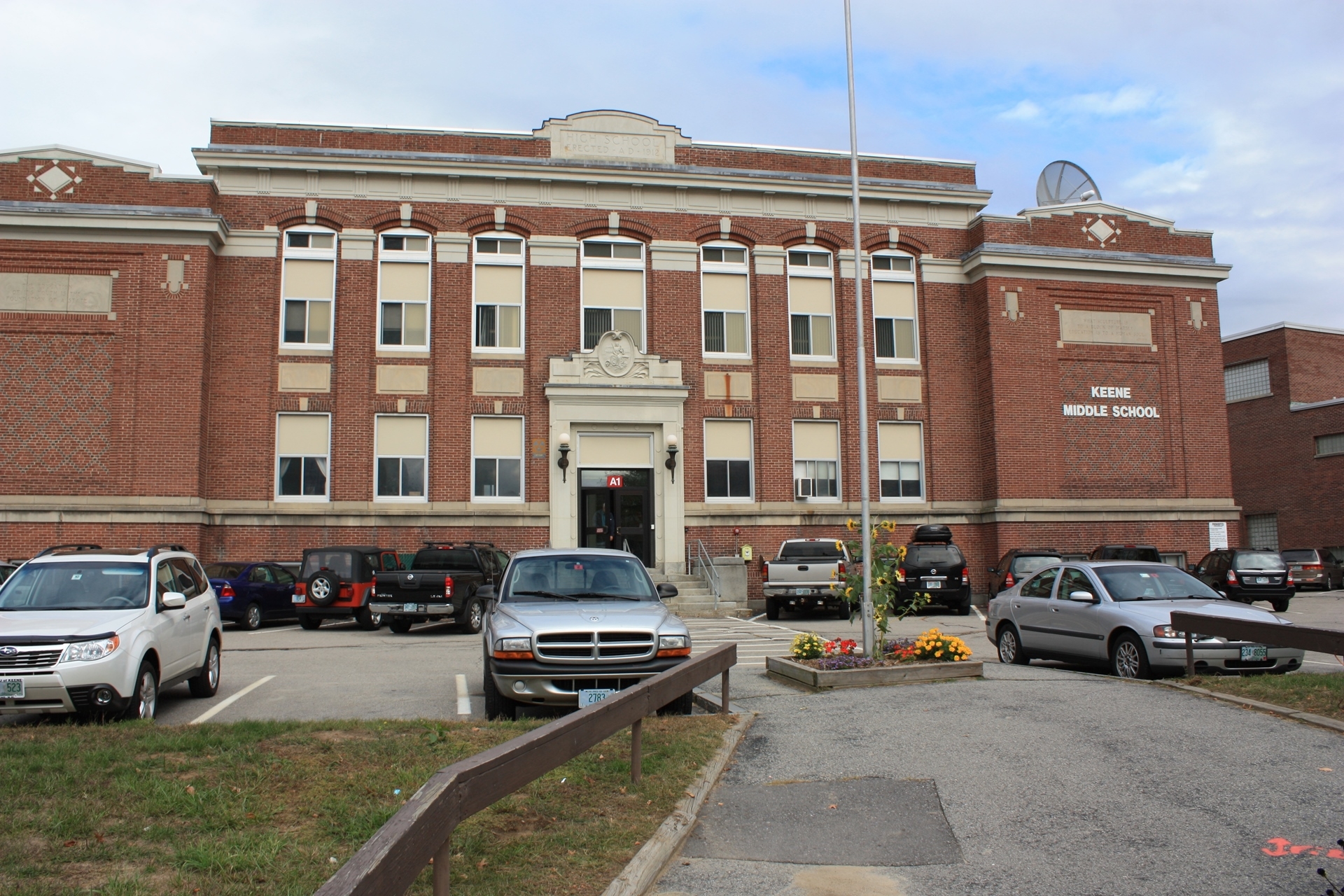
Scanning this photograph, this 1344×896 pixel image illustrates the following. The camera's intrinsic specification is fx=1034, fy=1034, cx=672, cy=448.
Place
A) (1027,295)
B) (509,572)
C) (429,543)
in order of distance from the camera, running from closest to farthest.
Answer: (509,572) → (429,543) → (1027,295)

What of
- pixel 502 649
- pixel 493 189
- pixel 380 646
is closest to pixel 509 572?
pixel 502 649

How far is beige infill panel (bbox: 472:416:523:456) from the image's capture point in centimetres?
2772

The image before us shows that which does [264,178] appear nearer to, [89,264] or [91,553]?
[89,264]

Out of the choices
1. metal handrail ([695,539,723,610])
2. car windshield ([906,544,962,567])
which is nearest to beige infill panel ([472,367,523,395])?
metal handrail ([695,539,723,610])

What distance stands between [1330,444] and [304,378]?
130 feet

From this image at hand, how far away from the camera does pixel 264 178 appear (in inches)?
1086

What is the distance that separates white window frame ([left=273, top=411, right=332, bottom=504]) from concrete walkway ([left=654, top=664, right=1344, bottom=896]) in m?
19.7

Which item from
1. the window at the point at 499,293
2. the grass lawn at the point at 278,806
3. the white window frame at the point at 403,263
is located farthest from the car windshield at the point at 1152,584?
the white window frame at the point at 403,263

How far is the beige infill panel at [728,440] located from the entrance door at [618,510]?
2.01 meters

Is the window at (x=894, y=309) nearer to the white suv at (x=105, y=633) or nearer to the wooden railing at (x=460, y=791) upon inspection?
the white suv at (x=105, y=633)

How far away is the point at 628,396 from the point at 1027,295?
11996 mm

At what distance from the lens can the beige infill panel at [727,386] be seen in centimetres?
2888

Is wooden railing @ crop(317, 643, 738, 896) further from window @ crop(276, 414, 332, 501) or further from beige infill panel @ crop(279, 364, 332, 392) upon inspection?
beige infill panel @ crop(279, 364, 332, 392)

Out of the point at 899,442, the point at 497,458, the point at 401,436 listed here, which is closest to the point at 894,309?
the point at 899,442
